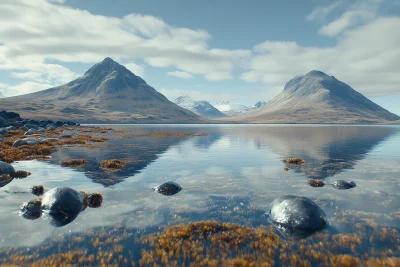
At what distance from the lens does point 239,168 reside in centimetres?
2870

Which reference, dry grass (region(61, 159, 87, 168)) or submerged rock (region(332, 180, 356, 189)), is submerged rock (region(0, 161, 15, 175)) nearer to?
dry grass (region(61, 159, 87, 168))

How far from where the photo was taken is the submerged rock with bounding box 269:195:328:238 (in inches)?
491

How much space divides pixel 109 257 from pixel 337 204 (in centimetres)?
1385

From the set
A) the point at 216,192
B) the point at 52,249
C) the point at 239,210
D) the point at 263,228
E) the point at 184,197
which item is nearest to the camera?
the point at 52,249

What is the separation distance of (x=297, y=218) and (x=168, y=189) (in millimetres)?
9587

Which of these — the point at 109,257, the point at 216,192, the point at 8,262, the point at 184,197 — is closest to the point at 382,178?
the point at 216,192

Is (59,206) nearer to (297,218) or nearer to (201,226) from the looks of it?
(201,226)

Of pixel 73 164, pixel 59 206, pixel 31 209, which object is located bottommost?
pixel 73 164

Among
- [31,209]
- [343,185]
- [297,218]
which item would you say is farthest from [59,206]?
[343,185]

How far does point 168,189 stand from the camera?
1903 centimetres

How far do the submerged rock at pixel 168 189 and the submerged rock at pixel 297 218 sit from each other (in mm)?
7519

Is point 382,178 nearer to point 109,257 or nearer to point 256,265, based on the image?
point 256,265

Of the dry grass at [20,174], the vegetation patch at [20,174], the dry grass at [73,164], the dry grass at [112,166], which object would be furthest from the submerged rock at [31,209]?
the dry grass at [73,164]

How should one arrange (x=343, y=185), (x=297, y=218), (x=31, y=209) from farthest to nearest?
(x=343, y=185)
(x=31, y=209)
(x=297, y=218)
